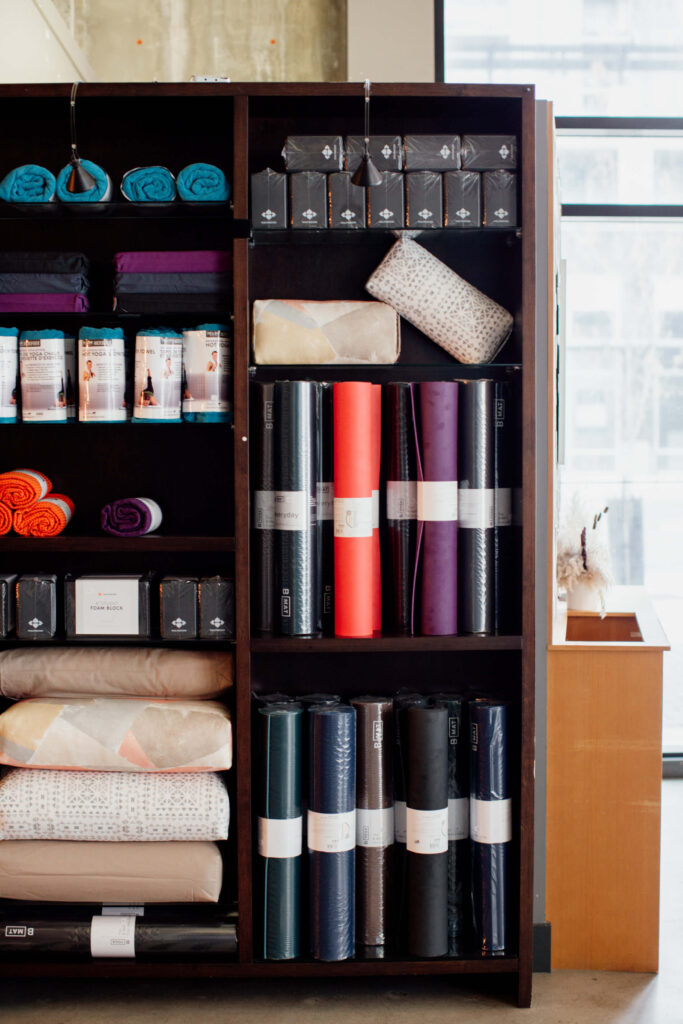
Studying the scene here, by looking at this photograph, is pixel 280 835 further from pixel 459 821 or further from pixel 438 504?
pixel 438 504

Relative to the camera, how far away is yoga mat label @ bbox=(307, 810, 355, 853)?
2.23 meters

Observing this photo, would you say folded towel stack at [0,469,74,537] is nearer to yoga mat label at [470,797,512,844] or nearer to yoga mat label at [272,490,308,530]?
yoga mat label at [272,490,308,530]

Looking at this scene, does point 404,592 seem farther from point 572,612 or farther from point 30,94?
point 30,94

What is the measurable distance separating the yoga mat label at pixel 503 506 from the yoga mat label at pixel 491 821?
2.34 feet

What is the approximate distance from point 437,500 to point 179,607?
70 centimetres

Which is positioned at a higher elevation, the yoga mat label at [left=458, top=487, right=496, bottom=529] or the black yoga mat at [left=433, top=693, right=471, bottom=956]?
the yoga mat label at [left=458, top=487, right=496, bottom=529]

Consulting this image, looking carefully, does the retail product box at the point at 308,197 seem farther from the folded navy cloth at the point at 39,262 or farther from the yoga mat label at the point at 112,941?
the yoga mat label at the point at 112,941

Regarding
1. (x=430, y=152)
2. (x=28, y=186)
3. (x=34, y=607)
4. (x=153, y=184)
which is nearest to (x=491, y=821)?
(x=34, y=607)

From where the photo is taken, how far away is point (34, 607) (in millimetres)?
2238

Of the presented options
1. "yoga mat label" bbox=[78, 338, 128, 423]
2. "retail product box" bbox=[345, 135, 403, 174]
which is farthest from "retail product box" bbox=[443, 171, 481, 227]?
"yoga mat label" bbox=[78, 338, 128, 423]

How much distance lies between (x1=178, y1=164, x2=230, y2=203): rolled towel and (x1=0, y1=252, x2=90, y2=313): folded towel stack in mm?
340

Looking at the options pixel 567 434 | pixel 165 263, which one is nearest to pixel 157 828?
pixel 165 263

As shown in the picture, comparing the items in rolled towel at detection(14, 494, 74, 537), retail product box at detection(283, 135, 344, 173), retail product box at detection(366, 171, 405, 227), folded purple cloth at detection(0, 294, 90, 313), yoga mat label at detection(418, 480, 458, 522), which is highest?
retail product box at detection(283, 135, 344, 173)

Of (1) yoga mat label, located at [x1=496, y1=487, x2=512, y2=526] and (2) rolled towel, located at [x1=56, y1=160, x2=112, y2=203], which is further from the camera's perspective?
(1) yoga mat label, located at [x1=496, y1=487, x2=512, y2=526]
